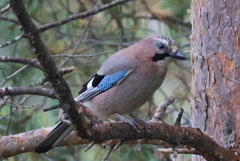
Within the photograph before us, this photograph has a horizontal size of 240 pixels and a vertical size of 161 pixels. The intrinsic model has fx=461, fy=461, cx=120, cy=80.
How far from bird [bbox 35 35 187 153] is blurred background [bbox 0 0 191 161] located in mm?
1226

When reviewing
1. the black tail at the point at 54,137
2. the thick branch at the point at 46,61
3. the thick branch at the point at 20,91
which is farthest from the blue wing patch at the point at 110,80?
the thick branch at the point at 20,91

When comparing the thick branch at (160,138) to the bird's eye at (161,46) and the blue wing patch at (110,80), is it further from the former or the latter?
the bird's eye at (161,46)

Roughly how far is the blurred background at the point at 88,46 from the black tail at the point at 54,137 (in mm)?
1841

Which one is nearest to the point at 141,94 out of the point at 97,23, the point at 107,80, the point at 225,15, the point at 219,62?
the point at 107,80

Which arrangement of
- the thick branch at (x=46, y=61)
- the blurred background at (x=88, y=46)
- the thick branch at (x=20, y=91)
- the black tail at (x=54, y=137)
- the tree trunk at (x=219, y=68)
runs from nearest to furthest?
the thick branch at (x=46, y=61) → the thick branch at (x=20, y=91) → the black tail at (x=54, y=137) → the tree trunk at (x=219, y=68) → the blurred background at (x=88, y=46)

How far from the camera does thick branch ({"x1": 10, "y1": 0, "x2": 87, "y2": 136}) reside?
137cm

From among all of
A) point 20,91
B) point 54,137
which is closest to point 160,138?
point 54,137

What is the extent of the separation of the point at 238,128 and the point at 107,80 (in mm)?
899

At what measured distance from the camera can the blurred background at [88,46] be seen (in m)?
4.29

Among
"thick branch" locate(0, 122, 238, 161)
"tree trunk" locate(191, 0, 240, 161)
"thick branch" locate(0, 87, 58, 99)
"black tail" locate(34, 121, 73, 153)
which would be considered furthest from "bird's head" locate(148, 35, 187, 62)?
"thick branch" locate(0, 87, 58, 99)

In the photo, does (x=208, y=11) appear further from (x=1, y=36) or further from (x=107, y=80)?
(x=1, y=36)

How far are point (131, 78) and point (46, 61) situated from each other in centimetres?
144

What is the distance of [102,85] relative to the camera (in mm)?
3055

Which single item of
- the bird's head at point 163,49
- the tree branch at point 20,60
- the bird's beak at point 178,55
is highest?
the tree branch at point 20,60
